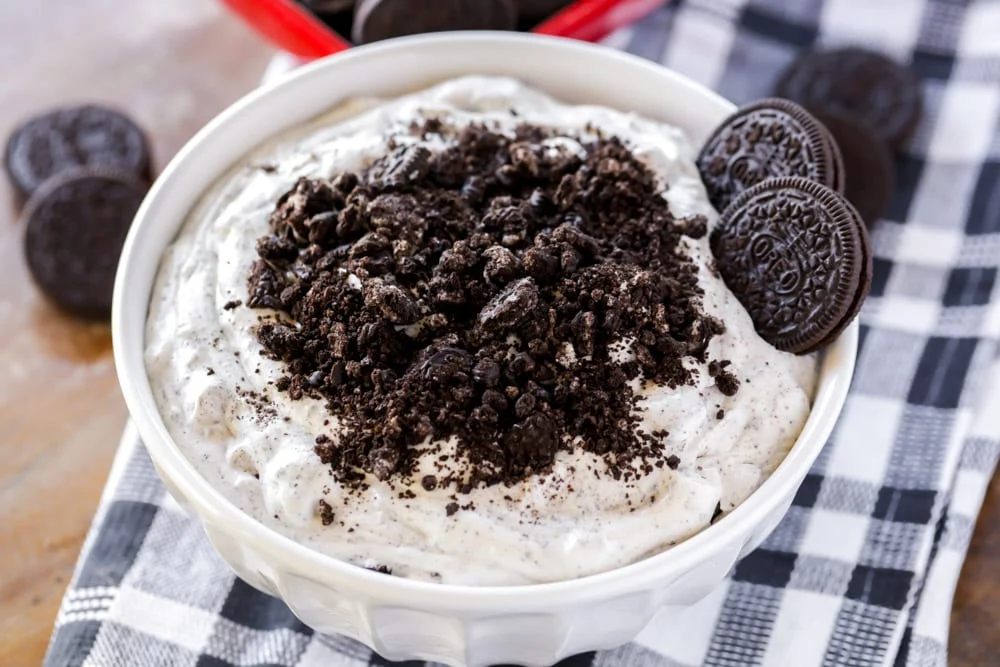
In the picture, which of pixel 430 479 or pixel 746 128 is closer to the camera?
pixel 430 479

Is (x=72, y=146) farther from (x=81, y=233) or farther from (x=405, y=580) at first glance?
(x=405, y=580)

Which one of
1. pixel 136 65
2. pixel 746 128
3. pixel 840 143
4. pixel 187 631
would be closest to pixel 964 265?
pixel 840 143

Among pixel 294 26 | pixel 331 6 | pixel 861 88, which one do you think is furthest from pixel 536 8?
pixel 861 88

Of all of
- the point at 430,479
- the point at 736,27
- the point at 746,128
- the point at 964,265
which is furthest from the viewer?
the point at 736,27

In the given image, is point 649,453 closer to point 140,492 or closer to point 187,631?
point 187,631

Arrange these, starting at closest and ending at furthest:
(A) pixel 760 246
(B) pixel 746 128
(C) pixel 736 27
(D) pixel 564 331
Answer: (D) pixel 564 331 < (A) pixel 760 246 < (B) pixel 746 128 < (C) pixel 736 27

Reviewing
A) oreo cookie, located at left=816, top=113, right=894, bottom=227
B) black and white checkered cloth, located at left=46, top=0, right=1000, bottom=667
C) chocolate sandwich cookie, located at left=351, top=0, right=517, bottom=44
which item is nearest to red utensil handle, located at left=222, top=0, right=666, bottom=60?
chocolate sandwich cookie, located at left=351, top=0, right=517, bottom=44

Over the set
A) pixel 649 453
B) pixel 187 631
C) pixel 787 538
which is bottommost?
pixel 187 631
